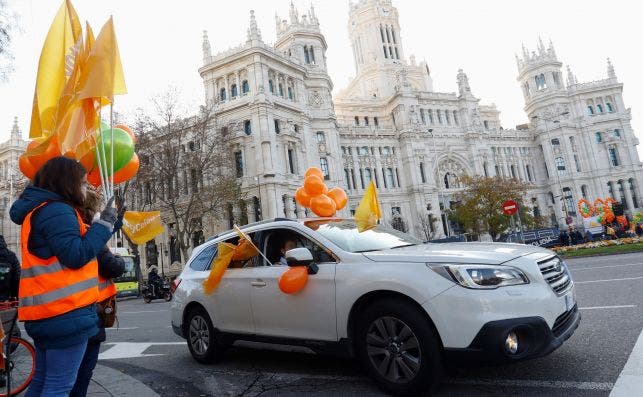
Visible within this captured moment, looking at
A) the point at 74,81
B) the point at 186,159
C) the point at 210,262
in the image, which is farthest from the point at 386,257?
the point at 186,159

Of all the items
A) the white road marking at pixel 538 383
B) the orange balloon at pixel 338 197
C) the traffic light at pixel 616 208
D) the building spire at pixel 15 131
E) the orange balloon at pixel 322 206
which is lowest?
the white road marking at pixel 538 383

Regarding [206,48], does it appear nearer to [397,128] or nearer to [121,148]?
[397,128]

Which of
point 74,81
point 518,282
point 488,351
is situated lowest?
point 488,351

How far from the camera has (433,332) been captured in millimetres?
3488

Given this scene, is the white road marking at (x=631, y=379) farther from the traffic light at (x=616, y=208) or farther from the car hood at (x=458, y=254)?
the traffic light at (x=616, y=208)

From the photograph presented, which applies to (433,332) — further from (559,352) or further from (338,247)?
(559,352)

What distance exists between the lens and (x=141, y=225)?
463 cm

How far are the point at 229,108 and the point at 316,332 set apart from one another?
140 feet

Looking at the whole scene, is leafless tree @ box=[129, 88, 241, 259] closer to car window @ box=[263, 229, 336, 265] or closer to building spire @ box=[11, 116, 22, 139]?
car window @ box=[263, 229, 336, 265]

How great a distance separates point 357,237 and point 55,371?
3.01 m

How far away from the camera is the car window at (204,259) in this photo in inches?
235

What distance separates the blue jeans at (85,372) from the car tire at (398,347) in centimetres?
223

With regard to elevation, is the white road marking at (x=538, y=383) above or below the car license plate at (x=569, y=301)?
below

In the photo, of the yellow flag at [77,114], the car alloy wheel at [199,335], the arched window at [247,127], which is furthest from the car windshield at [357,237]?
the arched window at [247,127]
